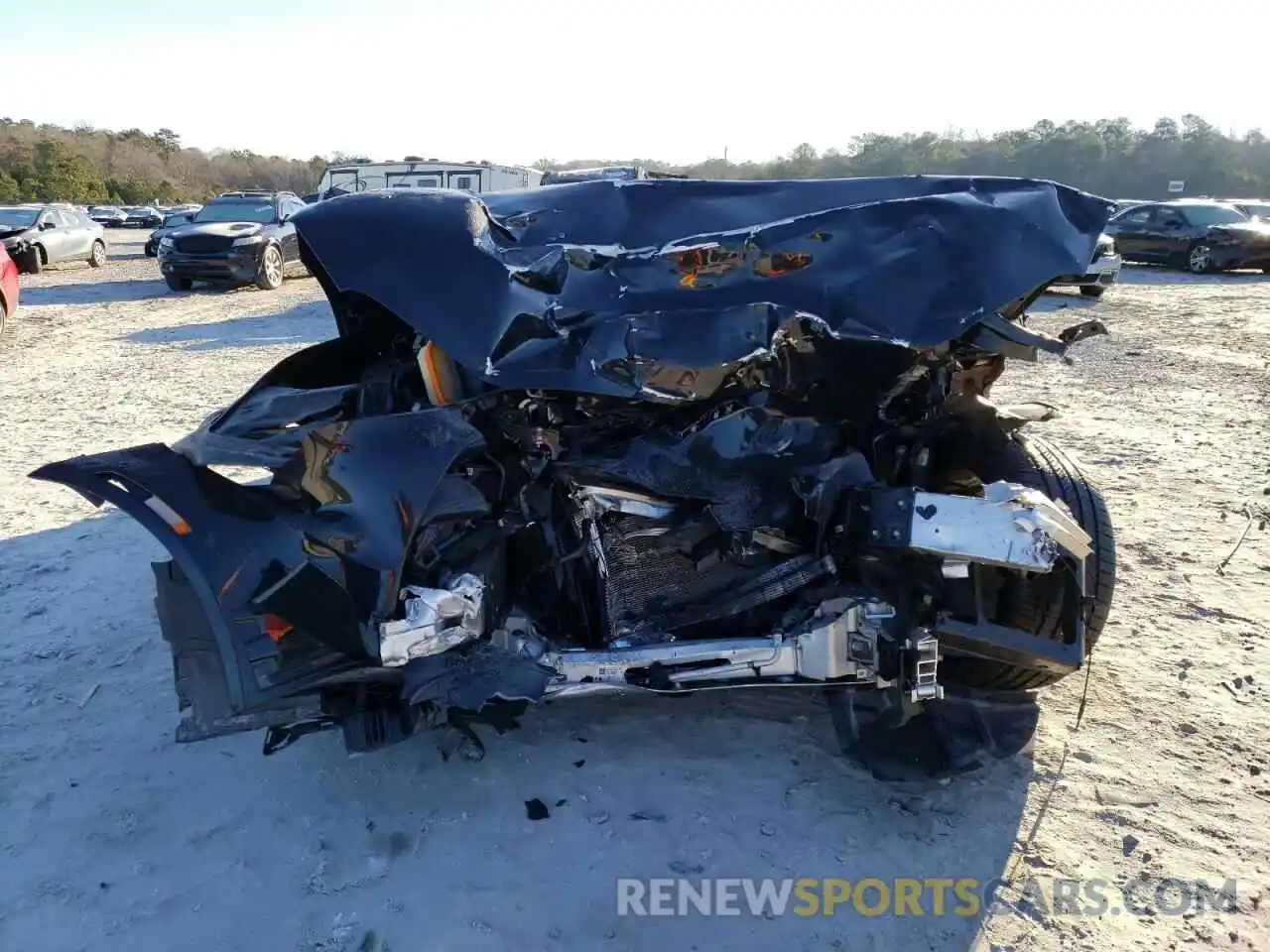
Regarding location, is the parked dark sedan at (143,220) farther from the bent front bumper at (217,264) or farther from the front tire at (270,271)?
the front tire at (270,271)

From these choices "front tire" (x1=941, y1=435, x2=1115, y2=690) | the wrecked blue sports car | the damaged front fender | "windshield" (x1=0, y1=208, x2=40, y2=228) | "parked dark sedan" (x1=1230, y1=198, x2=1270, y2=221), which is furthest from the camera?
"parked dark sedan" (x1=1230, y1=198, x2=1270, y2=221)

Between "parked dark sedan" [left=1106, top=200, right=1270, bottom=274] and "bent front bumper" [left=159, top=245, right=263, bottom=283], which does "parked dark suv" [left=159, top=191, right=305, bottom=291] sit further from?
"parked dark sedan" [left=1106, top=200, right=1270, bottom=274]

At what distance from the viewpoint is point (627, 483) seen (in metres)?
2.65

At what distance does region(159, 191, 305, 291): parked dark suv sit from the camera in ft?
45.8

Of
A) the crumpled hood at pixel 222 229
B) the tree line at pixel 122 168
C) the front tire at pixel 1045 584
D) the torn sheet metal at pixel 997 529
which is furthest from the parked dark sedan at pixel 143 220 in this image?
the torn sheet metal at pixel 997 529

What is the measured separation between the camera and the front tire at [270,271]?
1431 cm

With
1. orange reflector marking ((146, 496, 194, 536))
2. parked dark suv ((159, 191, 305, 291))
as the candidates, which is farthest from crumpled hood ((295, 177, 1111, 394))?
parked dark suv ((159, 191, 305, 291))

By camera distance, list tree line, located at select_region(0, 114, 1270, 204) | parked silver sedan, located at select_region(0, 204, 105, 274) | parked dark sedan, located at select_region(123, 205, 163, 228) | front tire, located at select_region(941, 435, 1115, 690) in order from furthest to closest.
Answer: tree line, located at select_region(0, 114, 1270, 204), parked dark sedan, located at select_region(123, 205, 163, 228), parked silver sedan, located at select_region(0, 204, 105, 274), front tire, located at select_region(941, 435, 1115, 690)

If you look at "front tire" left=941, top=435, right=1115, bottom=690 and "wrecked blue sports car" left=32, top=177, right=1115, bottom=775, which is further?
"front tire" left=941, top=435, right=1115, bottom=690

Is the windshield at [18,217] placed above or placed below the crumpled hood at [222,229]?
above

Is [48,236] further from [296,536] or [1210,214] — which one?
[1210,214]

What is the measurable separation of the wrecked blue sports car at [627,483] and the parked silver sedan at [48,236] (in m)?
16.6

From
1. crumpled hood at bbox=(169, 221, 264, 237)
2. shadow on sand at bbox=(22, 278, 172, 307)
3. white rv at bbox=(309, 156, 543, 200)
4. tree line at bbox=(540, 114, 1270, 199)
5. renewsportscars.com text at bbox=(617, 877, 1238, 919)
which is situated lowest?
renewsportscars.com text at bbox=(617, 877, 1238, 919)

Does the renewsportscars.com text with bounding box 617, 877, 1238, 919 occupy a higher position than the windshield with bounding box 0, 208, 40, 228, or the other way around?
the windshield with bounding box 0, 208, 40, 228
